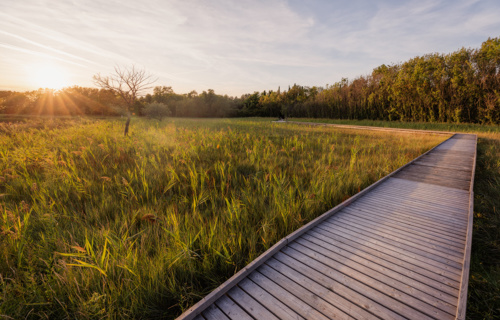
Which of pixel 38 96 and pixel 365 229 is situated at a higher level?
pixel 38 96

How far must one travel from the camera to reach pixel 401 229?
263 centimetres

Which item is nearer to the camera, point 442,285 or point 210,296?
point 210,296

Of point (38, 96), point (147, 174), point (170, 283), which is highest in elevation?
point (38, 96)

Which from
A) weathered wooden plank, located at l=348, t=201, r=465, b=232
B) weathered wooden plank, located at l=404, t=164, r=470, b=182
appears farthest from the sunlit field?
weathered wooden plank, located at l=404, t=164, r=470, b=182

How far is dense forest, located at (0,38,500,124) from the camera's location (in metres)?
17.0

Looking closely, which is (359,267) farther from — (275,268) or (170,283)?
(170,283)

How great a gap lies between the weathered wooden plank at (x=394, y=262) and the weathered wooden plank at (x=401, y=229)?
0.57 metres

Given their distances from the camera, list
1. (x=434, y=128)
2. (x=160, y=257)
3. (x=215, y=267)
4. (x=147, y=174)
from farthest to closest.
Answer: (x=434, y=128)
(x=147, y=174)
(x=215, y=267)
(x=160, y=257)

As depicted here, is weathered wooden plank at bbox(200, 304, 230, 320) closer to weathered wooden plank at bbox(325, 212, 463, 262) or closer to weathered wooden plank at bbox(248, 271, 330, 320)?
weathered wooden plank at bbox(248, 271, 330, 320)

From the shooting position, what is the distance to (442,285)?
1744 millimetres

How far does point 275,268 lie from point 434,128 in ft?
71.8

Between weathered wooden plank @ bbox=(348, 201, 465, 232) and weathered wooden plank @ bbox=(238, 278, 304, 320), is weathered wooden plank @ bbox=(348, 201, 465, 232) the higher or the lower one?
the higher one

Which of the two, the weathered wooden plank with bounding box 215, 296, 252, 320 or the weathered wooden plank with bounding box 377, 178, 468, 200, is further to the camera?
the weathered wooden plank with bounding box 377, 178, 468, 200

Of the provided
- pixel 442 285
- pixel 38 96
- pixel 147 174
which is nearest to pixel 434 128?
pixel 442 285
